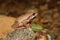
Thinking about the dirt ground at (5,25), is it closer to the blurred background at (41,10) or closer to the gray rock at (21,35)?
the gray rock at (21,35)

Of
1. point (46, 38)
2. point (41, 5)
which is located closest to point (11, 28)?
point (46, 38)

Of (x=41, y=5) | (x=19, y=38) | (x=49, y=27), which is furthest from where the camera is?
(x=41, y=5)

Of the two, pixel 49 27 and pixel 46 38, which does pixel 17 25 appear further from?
pixel 49 27

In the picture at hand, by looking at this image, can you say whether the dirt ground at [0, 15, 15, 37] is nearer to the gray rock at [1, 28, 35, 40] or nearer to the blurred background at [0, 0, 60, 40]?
the gray rock at [1, 28, 35, 40]

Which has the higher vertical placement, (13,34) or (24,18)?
(24,18)

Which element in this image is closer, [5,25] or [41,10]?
[5,25]

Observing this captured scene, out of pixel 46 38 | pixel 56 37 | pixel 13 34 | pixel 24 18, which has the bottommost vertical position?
pixel 56 37

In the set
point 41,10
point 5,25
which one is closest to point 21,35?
point 5,25

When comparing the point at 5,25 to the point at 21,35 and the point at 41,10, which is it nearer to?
the point at 21,35
